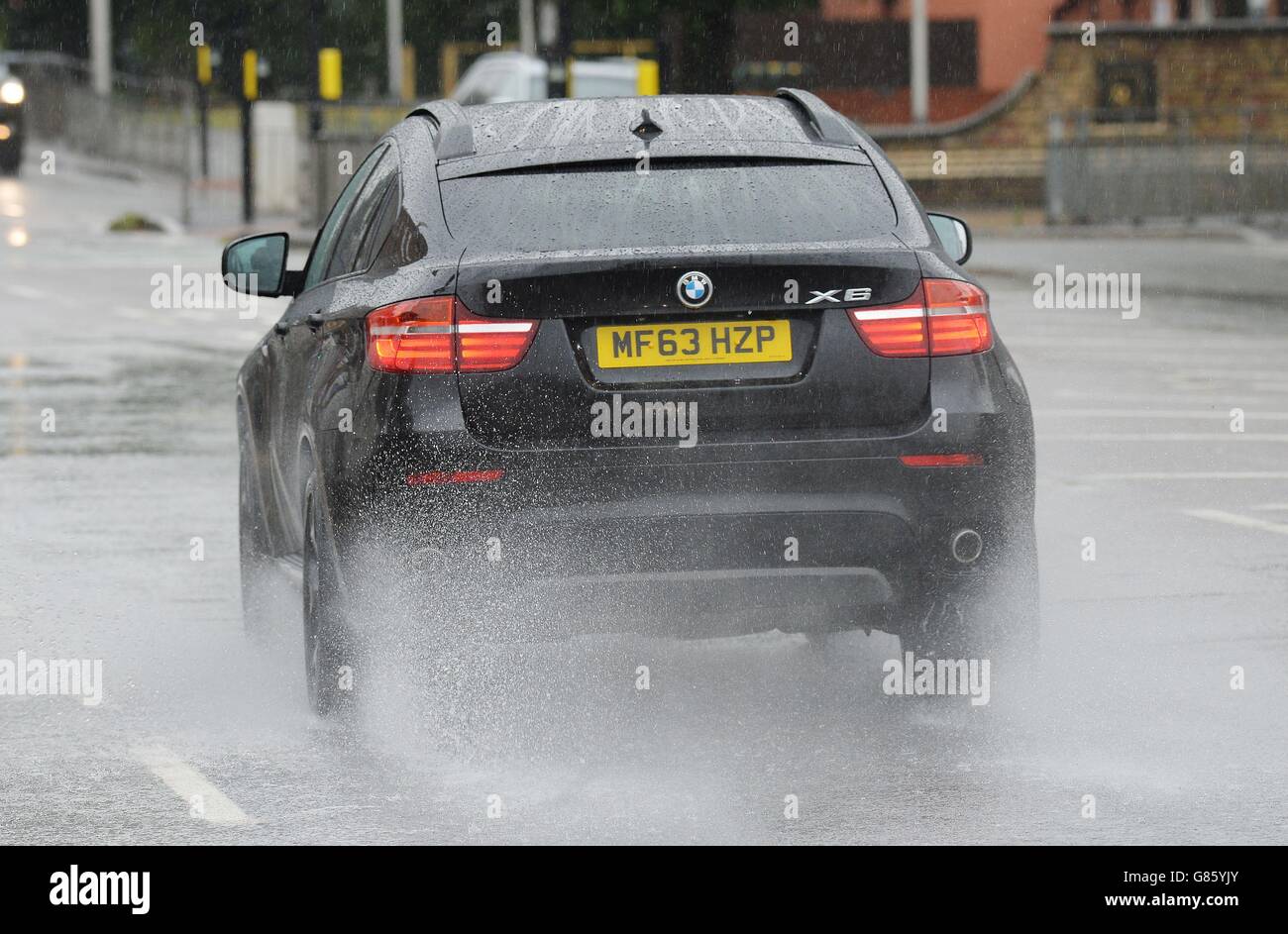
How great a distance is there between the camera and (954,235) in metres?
8.77

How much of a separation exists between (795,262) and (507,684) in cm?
164

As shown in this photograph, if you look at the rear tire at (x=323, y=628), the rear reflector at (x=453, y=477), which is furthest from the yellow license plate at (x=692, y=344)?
the rear tire at (x=323, y=628)

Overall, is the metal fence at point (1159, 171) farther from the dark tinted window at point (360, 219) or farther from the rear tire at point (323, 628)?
the rear tire at point (323, 628)

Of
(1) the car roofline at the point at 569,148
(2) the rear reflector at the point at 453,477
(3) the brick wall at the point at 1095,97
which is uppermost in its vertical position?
(3) the brick wall at the point at 1095,97

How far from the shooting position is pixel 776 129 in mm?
7668

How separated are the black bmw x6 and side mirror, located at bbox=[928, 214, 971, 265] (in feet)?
4.23

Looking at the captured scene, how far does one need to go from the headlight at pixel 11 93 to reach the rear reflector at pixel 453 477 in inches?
1624

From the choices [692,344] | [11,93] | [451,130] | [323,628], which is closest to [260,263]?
[451,130]

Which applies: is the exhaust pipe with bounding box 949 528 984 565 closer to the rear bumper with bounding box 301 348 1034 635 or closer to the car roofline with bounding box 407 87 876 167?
the rear bumper with bounding box 301 348 1034 635

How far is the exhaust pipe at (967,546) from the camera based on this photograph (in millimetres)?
7005

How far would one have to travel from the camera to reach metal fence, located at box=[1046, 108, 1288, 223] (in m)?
38.0

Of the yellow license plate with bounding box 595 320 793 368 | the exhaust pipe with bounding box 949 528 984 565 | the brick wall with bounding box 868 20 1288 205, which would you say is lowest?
the exhaust pipe with bounding box 949 528 984 565

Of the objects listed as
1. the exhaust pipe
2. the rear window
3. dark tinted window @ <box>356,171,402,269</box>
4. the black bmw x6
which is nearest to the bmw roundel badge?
the black bmw x6

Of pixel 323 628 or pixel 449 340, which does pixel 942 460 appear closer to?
pixel 449 340
